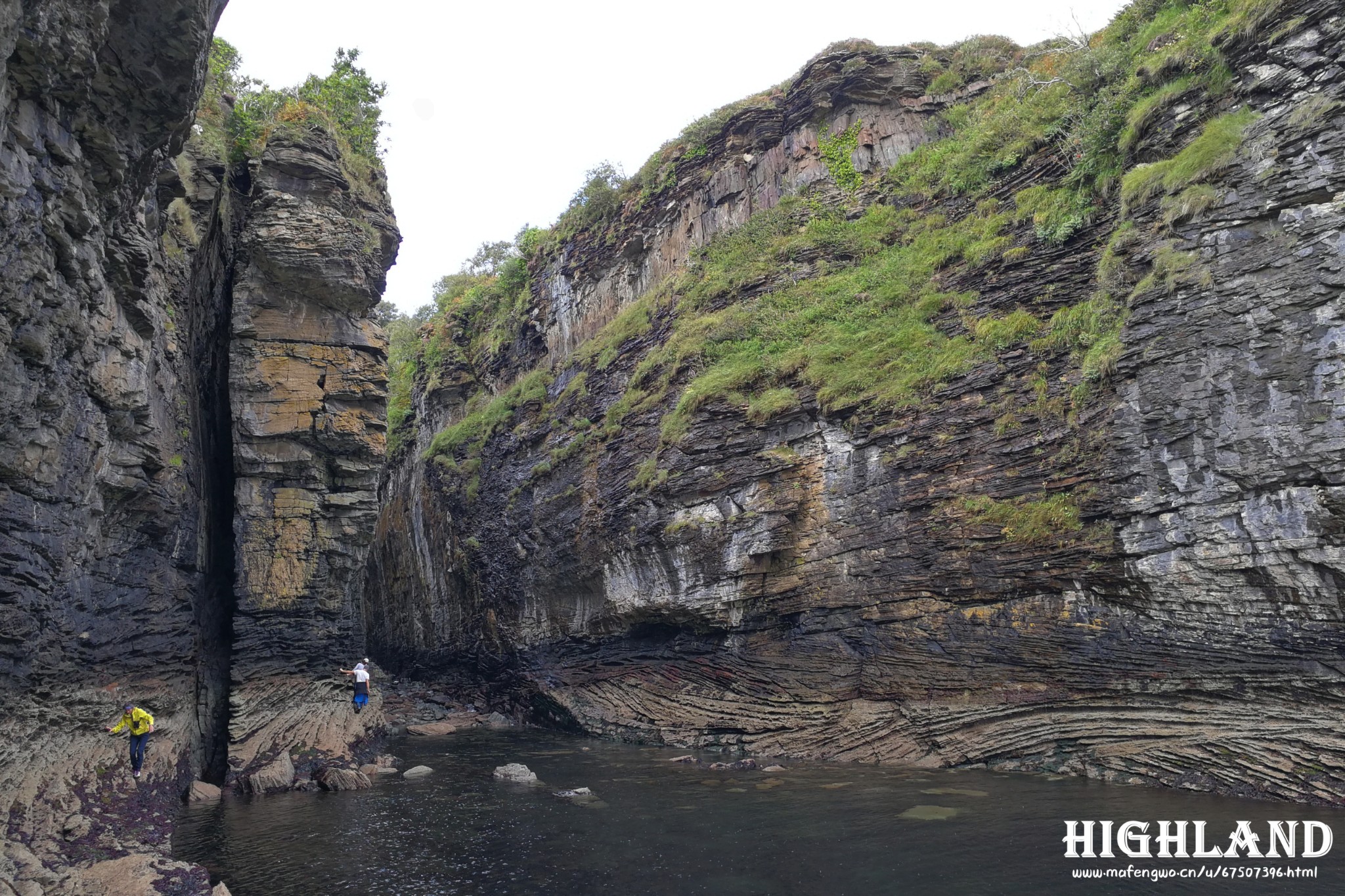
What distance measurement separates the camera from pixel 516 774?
57.2ft

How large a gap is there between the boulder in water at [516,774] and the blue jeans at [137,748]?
22.0ft

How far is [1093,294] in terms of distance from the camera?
1675 cm

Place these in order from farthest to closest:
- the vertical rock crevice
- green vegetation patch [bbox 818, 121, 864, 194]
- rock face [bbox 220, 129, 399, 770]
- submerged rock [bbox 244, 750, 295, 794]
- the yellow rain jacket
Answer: green vegetation patch [bbox 818, 121, 864, 194] < rock face [bbox 220, 129, 399, 770] < the vertical rock crevice < submerged rock [bbox 244, 750, 295, 794] < the yellow rain jacket

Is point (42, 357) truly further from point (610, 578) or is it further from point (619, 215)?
point (619, 215)

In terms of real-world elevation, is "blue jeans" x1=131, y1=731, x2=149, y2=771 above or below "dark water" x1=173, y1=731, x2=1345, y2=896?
above

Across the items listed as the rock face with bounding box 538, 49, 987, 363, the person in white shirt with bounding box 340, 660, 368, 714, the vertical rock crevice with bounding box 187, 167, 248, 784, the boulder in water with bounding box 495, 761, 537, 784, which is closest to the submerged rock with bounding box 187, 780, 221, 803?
the vertical rock crevice with bounding box 187, 167, 248, 784

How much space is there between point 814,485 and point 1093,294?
7276mm

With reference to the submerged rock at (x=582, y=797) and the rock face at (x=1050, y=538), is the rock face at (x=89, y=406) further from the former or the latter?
the rock face at (x=1050, y=538)

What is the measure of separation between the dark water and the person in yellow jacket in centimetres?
147

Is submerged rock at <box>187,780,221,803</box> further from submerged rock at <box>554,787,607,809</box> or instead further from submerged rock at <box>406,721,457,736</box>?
submerged rock at <box>406,721,457,736</box>

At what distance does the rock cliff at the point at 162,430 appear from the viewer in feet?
31.9

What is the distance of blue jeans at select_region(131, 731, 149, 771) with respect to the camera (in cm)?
1419

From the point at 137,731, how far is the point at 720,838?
10.4 metres

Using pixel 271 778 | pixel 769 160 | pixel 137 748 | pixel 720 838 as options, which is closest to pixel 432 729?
pixel 271 778
